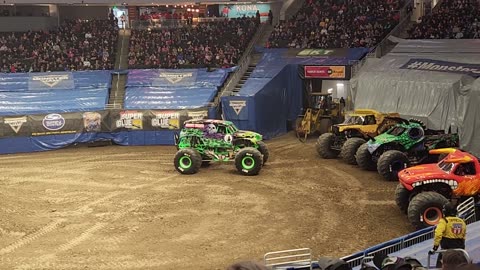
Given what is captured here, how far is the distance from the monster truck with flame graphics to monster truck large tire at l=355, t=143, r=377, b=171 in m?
5.26

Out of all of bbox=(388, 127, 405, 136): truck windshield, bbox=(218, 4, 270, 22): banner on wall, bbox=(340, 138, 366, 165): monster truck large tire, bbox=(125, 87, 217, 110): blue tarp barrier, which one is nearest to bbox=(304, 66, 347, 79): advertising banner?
bbox=(125, 87, 217, 110): blue tarp barrier

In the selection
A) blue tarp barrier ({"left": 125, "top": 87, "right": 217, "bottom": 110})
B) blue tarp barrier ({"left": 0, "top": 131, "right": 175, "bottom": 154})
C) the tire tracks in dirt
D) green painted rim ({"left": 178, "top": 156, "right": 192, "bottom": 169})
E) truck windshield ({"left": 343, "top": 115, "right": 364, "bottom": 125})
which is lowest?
the tire tracks in dirt

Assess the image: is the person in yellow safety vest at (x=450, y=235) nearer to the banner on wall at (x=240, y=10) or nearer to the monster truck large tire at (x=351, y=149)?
the monster truck large tire at (x=351, y=149)

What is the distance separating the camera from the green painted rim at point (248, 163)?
18281 mm

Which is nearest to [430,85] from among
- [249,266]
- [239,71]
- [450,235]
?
[239,71]

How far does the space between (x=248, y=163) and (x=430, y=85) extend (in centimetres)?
801

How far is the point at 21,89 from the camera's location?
29.0m

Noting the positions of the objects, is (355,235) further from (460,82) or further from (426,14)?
(426,14)

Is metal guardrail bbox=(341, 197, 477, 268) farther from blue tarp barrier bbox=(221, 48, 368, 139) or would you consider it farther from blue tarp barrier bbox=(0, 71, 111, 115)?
blue tarp barrier bbox=(0, 71, 111, 115)

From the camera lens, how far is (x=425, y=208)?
463 inches

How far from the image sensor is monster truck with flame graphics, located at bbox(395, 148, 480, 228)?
11789mm

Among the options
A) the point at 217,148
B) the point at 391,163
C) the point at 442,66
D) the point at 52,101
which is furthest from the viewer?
the point at 52,101

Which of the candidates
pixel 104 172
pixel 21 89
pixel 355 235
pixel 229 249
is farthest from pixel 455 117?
pixel 21 89

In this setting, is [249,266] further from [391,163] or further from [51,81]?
[51,81]
